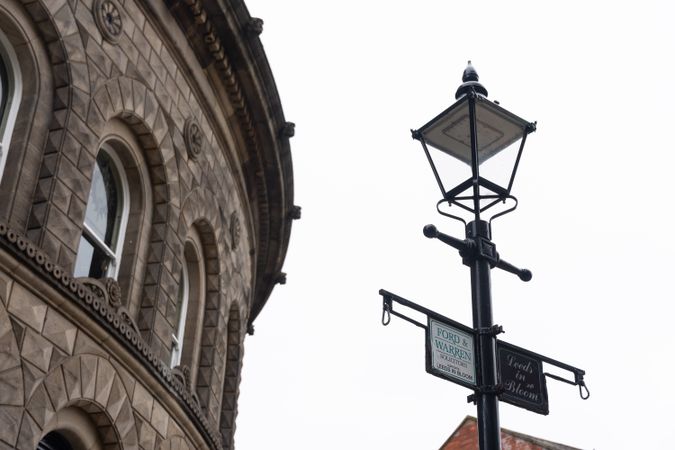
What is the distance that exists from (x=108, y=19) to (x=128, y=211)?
2309 millimetres

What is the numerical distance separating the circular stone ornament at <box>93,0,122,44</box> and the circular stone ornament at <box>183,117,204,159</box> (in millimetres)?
2031

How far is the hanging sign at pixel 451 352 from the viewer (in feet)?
23.1

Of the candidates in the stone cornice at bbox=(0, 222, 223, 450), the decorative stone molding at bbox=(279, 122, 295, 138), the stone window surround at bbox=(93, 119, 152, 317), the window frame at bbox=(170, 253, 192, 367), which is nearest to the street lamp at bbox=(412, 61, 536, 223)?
the stone cornice at bbox=(0, 222, 223, 450)

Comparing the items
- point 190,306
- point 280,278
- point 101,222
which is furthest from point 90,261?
point 280,278

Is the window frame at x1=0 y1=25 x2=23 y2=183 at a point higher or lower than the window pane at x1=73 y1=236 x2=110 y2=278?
higher

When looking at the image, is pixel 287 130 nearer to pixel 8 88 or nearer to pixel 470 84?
pixel 8 88

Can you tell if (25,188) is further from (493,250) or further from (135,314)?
(493,250)

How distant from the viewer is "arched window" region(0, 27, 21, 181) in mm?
9492

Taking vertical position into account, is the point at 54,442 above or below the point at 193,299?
below

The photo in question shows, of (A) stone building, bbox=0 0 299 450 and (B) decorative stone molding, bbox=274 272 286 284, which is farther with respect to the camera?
(B) decorative stone molding, bbox=274 272 286 284

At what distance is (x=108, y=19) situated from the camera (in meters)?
11.0

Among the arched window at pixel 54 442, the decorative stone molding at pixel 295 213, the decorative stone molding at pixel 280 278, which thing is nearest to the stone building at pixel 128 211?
the arched window at pixel 54 442

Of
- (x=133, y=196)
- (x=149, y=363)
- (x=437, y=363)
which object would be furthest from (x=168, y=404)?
(x=437, y=363)

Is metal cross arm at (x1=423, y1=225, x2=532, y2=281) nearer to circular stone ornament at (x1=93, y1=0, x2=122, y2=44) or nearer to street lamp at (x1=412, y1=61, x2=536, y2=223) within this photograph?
street lamp at (x1=412, y1=61, x2=536, y2=223)
